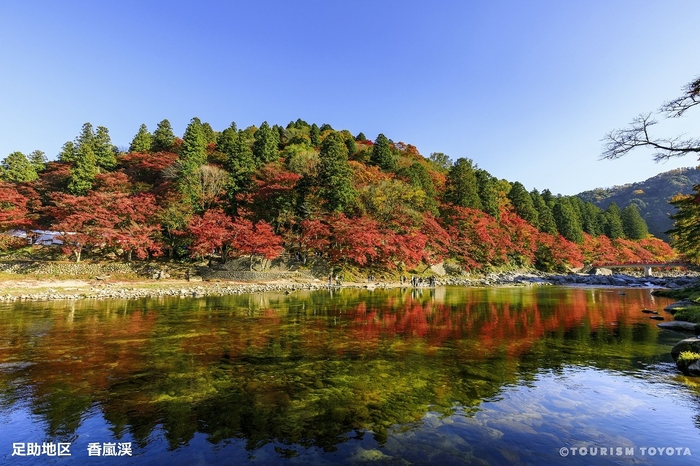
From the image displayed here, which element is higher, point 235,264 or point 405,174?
point 405,174

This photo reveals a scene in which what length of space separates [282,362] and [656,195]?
152 meters

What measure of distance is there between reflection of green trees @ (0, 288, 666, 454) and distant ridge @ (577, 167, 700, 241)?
10957 centimetres

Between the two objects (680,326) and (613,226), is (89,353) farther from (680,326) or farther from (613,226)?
(613,226)

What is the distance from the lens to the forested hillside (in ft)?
101

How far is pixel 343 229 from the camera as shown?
3394 centimetres

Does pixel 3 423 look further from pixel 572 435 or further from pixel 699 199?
pixel 699 199

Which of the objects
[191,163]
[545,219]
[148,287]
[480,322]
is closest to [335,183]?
[191,163]

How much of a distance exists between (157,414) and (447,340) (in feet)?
28.2

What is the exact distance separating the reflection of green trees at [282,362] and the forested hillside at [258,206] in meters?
15.7

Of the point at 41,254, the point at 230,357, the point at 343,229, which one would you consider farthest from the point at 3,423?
the point at 41,254

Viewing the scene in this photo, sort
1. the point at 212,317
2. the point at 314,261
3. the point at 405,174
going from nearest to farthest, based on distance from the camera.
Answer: the point at 212,317 → the point at 314,261 → the point at 405,174

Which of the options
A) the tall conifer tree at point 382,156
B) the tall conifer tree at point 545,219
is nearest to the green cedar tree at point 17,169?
the tall conifer tree at point 382,156
